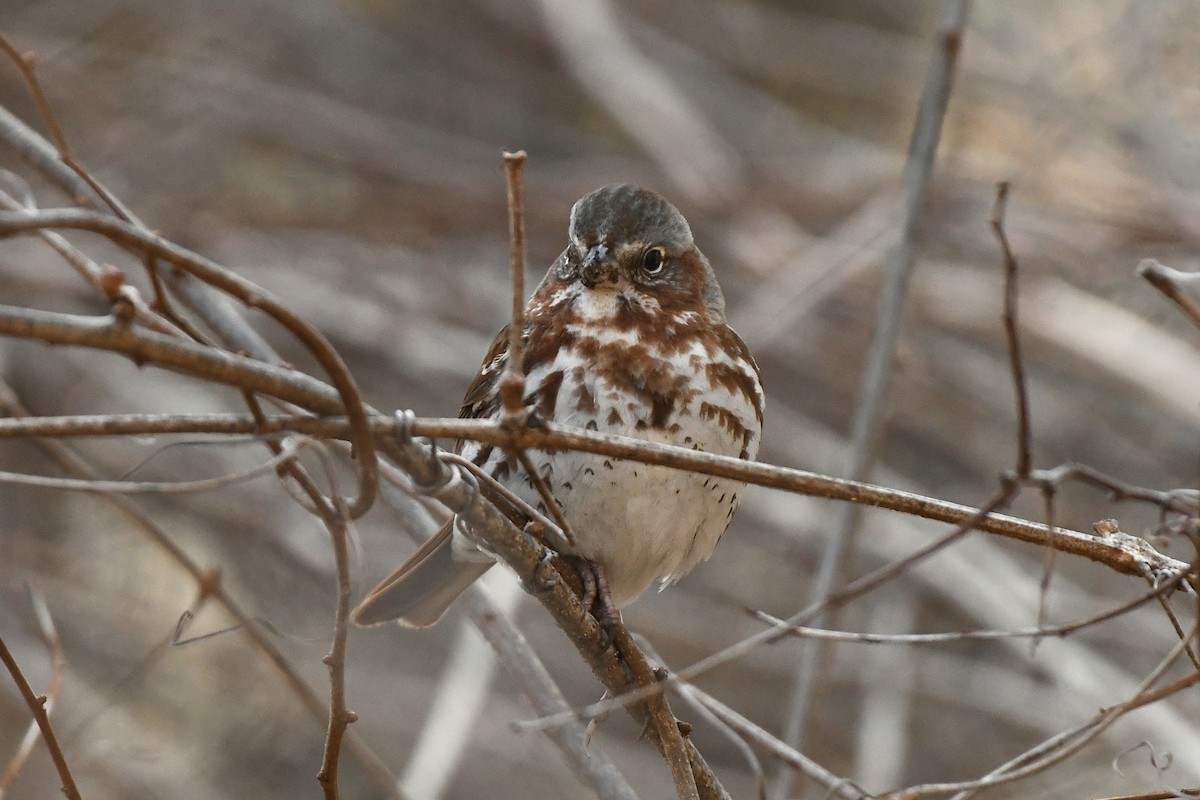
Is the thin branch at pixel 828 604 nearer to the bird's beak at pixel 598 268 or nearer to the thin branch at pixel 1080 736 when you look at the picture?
the thin branch at pixel 1080 736

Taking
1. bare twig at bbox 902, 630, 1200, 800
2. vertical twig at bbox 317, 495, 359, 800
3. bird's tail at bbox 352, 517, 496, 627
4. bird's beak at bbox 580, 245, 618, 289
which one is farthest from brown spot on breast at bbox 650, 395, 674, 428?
vertical twig at bbox 317, 495, 359, 800

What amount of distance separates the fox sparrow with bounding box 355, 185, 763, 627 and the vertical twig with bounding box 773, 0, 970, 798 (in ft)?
1.08

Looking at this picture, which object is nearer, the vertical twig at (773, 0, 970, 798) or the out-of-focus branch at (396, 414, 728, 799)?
the out-of-focus branch at (396, 414, 728, 799)

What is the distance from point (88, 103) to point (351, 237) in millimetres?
1290

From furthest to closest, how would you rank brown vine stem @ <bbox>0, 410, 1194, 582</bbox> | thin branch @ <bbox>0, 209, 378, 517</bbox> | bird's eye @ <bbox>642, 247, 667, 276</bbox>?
bird's eye @ <bbox>642, 247, 667, 276</bbox> → brown vine stem @ <bbox>0, 410, 1194, 582</bbox> → thin branch @ <bbox>0, 209, 378, 517</bbox>

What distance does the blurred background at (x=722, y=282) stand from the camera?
5238mm

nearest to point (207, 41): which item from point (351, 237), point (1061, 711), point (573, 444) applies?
point (351, 237)

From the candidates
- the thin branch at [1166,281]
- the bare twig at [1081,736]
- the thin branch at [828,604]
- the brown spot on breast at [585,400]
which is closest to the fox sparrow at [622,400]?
the brown spot on breast at [585,400]

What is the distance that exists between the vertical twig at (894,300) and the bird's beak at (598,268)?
0.72 metres

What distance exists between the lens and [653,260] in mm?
3398

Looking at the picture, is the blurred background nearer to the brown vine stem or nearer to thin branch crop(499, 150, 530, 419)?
the brown vine stem

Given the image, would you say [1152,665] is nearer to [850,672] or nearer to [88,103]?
[850,672]

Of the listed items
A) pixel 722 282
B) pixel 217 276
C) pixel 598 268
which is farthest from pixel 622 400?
pixel 722 282

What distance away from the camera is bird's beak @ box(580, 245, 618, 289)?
324 centimetres
